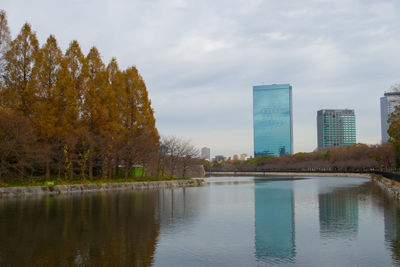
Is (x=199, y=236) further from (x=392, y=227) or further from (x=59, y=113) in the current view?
(x=59, y=113)

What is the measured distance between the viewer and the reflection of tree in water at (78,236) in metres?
9.18

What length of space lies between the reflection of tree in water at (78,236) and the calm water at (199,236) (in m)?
0.02

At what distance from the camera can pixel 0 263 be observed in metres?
8.86

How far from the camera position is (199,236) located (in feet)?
39.7

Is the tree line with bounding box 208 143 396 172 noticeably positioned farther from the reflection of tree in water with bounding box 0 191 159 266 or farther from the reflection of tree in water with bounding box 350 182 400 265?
the reflection of tree in water with bounding box 0 191 159 266

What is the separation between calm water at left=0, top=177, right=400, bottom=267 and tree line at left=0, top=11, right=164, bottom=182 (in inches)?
470

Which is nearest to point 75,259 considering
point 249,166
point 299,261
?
point 299,261

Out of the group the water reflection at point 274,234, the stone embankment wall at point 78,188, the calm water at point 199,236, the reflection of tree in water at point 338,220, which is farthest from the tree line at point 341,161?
the calm water at point 199,236

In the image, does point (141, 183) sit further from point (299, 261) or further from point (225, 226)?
point (299, 261)

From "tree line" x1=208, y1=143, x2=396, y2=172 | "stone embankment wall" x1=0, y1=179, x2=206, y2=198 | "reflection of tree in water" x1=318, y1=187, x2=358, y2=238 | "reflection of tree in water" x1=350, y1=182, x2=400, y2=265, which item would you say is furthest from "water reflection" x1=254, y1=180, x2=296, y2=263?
"tree line" x1=208, y1=143, x2=396, y2=172

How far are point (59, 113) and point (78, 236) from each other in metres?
23.7

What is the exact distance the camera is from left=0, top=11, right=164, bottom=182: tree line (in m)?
30.0

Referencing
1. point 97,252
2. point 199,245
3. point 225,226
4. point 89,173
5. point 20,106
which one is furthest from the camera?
point 89,173

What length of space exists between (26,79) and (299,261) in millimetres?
30672
